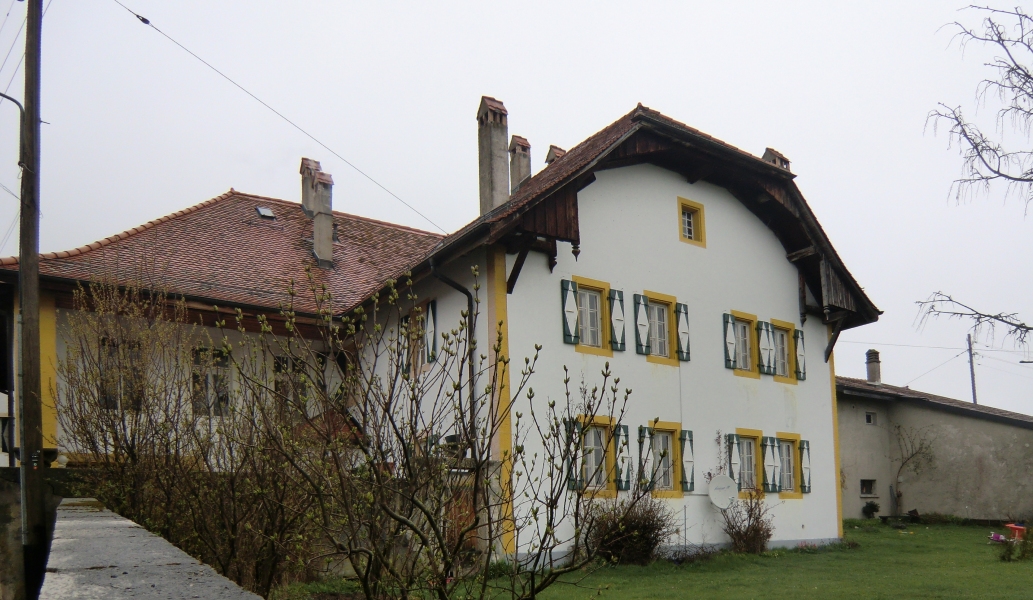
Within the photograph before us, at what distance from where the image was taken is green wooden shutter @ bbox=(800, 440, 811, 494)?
21.0 metres

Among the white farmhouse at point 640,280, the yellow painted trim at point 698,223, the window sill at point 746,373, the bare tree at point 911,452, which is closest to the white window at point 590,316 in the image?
the white farmhouse at point 640,280

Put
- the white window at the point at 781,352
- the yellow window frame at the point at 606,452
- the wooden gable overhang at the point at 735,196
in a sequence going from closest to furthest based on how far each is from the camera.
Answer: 1. the yellow window frame at the point at 606,452
2. the wooden gable overhang at the point at 735,196
3. the white window at the point at 781,352

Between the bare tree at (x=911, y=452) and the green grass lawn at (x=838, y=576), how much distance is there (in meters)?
6.67

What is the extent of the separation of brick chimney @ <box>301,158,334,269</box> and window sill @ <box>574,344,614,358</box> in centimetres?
702

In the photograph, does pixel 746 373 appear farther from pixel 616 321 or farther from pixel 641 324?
pixel 616 321

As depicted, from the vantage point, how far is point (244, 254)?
20.5 metres

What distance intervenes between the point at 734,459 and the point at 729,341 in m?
2.28

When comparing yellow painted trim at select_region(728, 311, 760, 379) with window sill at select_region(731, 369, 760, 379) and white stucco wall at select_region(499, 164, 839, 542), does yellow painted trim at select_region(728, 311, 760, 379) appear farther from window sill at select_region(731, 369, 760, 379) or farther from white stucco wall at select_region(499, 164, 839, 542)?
white stucco wall at select_region(499, 164, 839, 542)

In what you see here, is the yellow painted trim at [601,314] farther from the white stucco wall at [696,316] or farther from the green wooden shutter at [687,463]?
the green wooden shutter at [687,463]

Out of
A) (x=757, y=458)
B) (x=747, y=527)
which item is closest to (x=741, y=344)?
(x=757, y=458)

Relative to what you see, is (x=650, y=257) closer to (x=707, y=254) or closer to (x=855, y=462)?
(x=707, y=254)

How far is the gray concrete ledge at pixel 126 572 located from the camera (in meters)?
3.08

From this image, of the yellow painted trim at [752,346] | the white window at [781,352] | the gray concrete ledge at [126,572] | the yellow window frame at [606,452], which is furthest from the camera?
the white window at [781,352]

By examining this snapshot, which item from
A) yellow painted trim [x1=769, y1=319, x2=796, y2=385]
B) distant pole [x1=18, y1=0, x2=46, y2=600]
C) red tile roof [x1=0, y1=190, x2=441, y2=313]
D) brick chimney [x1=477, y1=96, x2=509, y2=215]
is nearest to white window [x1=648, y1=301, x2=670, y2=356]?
yellow painted trim [x1=769, y1=319, x2=796, y2=385]
